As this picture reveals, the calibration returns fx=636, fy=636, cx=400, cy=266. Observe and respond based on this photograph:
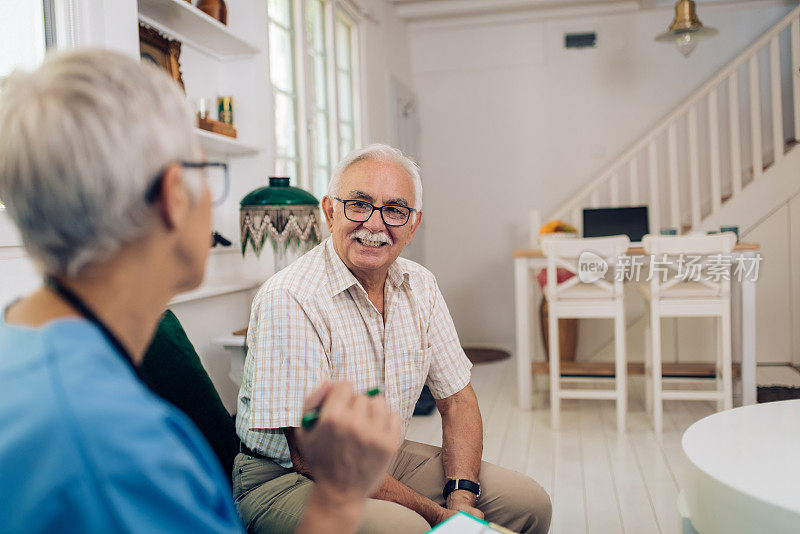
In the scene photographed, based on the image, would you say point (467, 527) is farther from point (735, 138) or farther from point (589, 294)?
point (735, 138)

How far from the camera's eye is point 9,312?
64 cm

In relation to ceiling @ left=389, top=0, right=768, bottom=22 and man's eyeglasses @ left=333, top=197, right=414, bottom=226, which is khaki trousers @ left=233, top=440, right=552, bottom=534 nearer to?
man's eyeglasses @ left=333, top=197, right=414, bottom=226

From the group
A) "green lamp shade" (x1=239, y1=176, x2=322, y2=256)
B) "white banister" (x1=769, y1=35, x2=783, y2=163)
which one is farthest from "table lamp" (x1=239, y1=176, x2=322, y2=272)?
"white banister" (x1=769, y1=35, x2=783, y2=163)

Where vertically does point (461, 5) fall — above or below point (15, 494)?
above

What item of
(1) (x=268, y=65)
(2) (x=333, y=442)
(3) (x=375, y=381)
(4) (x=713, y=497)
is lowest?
(4) (x=713, y=497)

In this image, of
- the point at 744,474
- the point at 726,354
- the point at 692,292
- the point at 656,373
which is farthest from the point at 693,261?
the point at 744,474

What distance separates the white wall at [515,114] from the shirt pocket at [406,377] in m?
4.49

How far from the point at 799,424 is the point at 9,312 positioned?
187 cm

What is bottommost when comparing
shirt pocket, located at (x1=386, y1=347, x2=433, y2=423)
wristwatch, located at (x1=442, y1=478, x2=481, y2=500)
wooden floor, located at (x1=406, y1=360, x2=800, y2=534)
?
wooden floor, located at (x1=406, y1=360, x2=800, y2=534)

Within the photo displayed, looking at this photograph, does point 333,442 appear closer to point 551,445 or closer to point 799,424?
point 799,424

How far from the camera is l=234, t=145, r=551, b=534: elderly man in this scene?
52.1 inches

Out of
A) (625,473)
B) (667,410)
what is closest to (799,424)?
(625,473)

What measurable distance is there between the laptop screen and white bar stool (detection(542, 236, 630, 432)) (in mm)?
1315

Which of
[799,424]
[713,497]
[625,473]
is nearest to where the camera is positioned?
[713,497]
